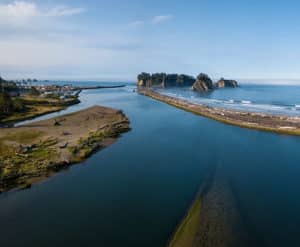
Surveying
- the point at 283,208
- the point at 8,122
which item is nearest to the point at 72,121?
the point at 8,122

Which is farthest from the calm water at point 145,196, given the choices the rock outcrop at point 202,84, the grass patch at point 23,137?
the rock outcrop at point 202,84

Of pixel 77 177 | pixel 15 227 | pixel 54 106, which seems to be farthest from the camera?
pixel 54 106

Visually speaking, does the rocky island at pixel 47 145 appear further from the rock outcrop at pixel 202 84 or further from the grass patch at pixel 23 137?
the rock outcrop at pixel 202 84

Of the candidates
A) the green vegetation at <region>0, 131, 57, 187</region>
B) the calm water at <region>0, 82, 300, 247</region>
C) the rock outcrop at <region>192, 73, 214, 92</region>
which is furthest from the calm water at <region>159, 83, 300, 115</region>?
the green vegetation at <region>0, 131, 57, 187</region>

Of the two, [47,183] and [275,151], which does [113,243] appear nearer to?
[47,183]

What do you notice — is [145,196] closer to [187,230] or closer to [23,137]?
[187,230]
